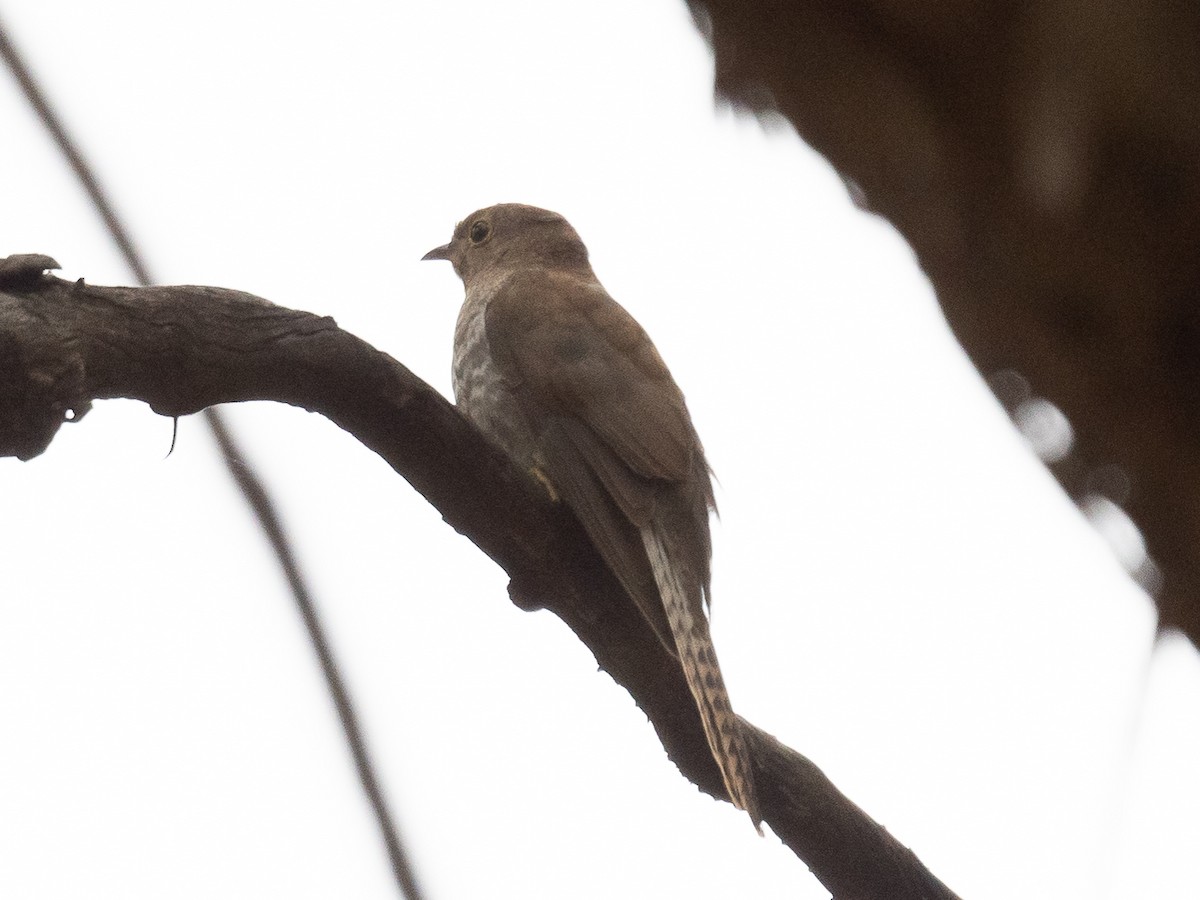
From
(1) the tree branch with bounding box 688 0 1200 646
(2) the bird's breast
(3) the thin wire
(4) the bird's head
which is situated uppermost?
(4) the bird's head

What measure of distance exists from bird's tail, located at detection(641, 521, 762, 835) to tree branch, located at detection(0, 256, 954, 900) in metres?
0.09

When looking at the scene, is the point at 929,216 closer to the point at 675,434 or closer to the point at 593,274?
the point at 675,434

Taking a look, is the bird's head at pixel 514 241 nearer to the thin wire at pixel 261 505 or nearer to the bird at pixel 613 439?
the bird at pixel 613 439

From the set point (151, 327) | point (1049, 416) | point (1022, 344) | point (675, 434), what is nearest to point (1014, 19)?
point (1022, 344)

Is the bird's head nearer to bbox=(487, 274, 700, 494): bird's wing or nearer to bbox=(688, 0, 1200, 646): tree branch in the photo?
bbox=(487, 274, 700, 494): bird's wing

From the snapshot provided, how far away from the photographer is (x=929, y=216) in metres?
1.62

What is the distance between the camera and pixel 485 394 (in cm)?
434

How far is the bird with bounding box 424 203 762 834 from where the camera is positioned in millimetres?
3400

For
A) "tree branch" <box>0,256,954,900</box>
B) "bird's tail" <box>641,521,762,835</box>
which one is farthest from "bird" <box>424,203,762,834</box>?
"tree branch" <box>0,256,954,900</box>

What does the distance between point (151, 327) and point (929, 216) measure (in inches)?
59.4

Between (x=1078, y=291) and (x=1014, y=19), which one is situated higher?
(x=1014, y=19)

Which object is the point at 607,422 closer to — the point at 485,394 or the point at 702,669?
the point at 485,394

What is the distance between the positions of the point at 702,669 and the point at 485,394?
145 centimetres

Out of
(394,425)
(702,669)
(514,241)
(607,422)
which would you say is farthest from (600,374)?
(514,241)
